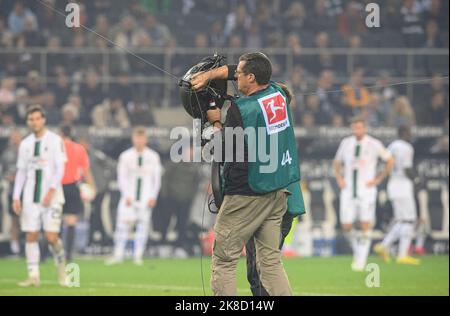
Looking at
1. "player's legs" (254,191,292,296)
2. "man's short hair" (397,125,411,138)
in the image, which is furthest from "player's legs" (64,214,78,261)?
"player's legs" (254,191,292,296)

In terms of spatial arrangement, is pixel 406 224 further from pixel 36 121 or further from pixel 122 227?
pixel 36 121

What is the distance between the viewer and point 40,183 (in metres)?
17.2

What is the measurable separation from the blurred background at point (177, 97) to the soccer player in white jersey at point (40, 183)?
519cm

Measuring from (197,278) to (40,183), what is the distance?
2.88 meters

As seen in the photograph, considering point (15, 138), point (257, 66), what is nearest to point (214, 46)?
point (15, 138)

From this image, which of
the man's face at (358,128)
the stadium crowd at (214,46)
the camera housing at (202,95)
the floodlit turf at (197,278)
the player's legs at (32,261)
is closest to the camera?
the camera housing at (202,95)

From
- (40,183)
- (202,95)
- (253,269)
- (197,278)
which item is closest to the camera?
(202,95)

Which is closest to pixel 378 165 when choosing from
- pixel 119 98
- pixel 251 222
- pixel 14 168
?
pixel 119 98

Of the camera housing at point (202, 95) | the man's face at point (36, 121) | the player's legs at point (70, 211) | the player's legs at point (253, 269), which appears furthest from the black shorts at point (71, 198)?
the camera housing at point (202, 95)

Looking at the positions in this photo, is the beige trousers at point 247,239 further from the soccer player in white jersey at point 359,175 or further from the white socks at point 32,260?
the soccer player in white jersey at point 359,175

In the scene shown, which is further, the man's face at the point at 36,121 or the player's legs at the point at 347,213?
the player's legs at the point at 347,213

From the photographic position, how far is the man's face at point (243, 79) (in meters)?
10.3

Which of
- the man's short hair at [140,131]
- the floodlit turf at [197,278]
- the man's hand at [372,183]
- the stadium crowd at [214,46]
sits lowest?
the floodlit turf at [197,278]

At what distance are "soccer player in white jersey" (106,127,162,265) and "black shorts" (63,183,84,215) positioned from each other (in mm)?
1125
